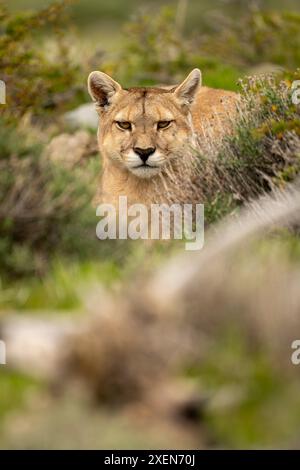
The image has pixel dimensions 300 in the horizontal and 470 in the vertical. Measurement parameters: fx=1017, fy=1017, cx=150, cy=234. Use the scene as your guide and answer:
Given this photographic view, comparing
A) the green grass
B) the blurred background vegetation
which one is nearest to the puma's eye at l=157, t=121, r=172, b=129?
the blurred background vegetation

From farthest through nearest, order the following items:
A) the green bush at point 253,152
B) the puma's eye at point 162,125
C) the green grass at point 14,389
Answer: the puma's eye at point 162,125, the green bush at point 253,152, the green grass at point 14,389

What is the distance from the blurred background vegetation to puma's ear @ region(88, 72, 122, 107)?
2.15 ft

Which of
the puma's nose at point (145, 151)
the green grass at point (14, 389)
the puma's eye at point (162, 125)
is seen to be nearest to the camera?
the green grass at point (14, 389)

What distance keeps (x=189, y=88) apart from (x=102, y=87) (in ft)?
2.64

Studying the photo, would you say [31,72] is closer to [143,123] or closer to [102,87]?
[102,87]

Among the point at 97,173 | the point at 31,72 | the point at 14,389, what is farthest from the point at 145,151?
the point at 31,72

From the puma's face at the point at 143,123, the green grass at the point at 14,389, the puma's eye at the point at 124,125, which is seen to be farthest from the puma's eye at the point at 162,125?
the green grass at the point at 14,389

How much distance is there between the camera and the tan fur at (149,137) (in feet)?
28.8

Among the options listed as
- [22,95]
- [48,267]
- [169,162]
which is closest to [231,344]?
[48,267]

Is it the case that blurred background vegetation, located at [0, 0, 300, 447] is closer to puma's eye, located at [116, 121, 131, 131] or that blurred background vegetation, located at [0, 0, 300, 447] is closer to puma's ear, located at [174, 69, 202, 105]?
puma's ear, located at [174, 69, 202, 105]

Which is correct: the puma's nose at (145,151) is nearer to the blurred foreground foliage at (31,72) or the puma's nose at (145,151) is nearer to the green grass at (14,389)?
the blurred foreground foliage at (31,72)

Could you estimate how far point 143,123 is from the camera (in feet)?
29.3

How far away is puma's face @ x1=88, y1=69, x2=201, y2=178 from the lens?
8.82 m

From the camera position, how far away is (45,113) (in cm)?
1301
